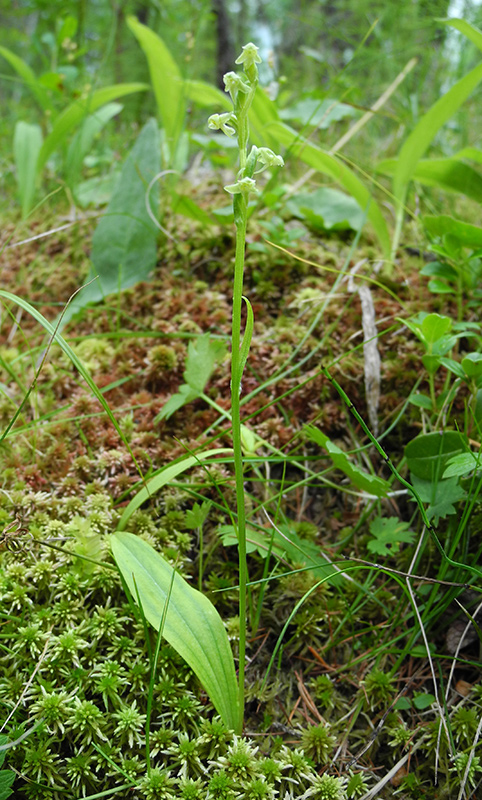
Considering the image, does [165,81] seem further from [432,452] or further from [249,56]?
[432,452]

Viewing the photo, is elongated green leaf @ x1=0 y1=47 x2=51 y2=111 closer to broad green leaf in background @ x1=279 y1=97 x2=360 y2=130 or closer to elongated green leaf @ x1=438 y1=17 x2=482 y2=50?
broad green leaf in background @ x1=279 y1=97 x2=360 y2=130

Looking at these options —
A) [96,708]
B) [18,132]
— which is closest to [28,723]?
[96,708]

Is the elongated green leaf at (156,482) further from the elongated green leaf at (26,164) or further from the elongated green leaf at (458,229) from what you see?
the elongated green leaf at (26,164)

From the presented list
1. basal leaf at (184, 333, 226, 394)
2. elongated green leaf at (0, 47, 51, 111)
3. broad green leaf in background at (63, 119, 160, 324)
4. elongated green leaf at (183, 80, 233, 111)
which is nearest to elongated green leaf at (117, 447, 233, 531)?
basal leaf at (184, 333, 226, 394)

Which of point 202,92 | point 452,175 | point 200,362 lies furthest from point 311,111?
point 200,362

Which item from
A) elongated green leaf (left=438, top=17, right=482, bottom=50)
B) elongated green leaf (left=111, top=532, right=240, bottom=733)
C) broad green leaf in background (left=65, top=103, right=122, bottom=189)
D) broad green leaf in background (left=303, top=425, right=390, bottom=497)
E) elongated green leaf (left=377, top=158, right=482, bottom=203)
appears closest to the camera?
elongated green leaf (left=111, top=532, right=240, bottom=733)

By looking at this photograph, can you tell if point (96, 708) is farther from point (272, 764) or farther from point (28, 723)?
point (272, 764)

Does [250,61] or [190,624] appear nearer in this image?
[250,61]
